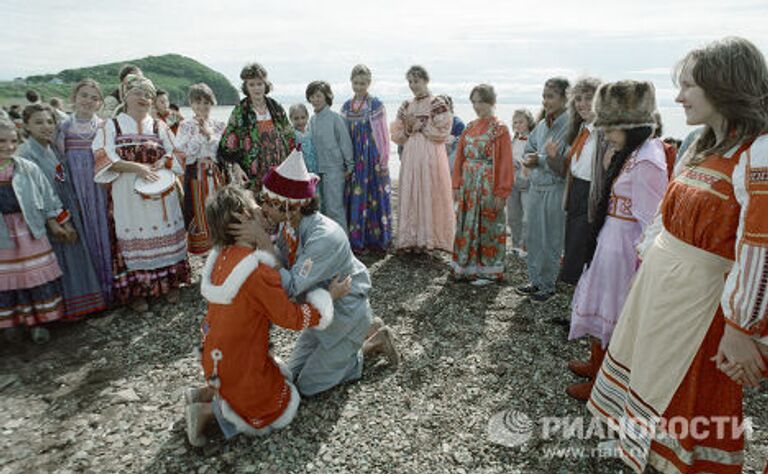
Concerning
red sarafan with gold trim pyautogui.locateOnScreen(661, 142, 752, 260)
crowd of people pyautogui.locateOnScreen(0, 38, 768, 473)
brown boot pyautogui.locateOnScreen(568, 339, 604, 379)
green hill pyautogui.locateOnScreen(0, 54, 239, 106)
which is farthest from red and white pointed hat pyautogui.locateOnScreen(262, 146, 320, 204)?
green hill pyautogui.locateOnScreen(0, 54, 239, 106)

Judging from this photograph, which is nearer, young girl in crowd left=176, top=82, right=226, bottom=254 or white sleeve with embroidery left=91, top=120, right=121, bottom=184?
white sleeve with embroidery left=91, top=120, right=121, bottom=184

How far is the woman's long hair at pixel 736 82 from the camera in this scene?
1.69 meters

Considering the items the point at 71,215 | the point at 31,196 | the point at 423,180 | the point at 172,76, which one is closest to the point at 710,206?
the point at 423,180

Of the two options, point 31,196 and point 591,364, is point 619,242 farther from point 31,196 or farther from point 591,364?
point 31,196

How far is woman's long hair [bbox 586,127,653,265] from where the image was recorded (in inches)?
106

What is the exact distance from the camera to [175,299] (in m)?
4.62

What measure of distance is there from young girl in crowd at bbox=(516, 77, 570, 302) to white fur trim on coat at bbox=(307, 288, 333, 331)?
2489 millimetres

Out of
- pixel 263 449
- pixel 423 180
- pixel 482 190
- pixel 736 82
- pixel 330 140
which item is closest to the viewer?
pixel 736 82

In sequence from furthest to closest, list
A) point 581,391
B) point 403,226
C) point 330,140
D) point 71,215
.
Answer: point 403,226
point 330,140
point 71,215
point 581,391

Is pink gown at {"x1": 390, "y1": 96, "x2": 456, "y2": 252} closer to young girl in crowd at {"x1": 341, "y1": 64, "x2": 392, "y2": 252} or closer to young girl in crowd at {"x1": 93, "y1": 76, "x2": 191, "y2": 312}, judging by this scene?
young girl in crowd at {"x1": 341, "y1": 64, "x2": 392, "y2": 252}

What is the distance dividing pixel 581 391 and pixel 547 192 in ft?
6.41

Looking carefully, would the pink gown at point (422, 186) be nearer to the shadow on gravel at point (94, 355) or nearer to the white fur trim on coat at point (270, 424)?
the shadow on gravel at point (94, 355)

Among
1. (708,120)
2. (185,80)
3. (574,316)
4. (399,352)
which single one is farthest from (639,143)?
(185,80)

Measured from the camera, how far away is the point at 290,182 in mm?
2742
